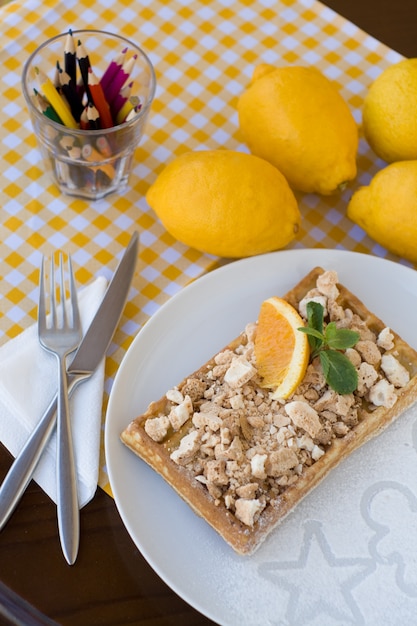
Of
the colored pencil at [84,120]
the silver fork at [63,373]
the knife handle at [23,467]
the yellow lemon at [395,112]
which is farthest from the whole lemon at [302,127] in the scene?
the knife handle at [23,467]

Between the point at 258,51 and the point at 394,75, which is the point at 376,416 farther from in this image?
the point at 258,51

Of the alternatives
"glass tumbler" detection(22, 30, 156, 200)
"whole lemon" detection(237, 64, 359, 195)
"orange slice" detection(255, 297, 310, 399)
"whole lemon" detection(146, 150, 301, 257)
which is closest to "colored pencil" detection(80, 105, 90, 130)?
"glass tumbler" detection(22, 30, 156, 200)

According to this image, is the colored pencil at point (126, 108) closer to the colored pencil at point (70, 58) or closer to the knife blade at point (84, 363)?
the colored pencil at point (70, 58)

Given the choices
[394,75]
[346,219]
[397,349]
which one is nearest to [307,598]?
[397,349]

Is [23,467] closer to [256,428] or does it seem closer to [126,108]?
[256,428]

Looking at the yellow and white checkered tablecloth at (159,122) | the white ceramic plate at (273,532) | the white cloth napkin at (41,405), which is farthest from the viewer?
the yellow and white checkered tablecloth at (159,122)

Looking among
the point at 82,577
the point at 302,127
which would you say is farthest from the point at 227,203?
→ the point at 82,577
